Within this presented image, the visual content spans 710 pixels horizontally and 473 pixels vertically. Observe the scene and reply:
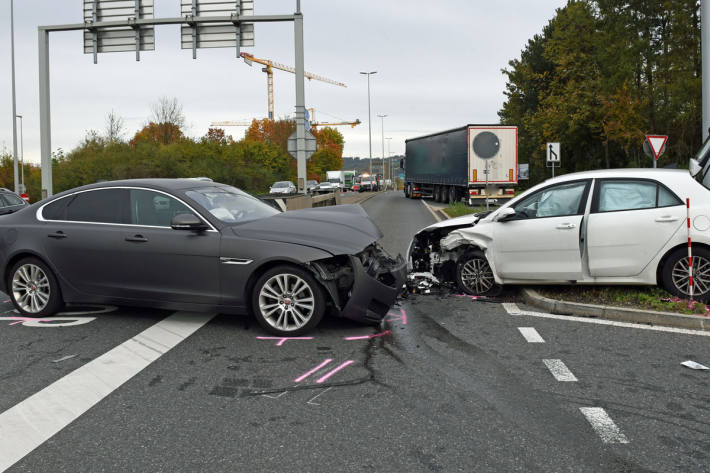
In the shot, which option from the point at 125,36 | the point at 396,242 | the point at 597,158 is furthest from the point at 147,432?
the point at 597,158

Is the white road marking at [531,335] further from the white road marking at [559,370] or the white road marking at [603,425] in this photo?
the white road marking at [603,425]

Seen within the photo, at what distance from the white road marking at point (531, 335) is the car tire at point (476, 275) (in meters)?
1.58

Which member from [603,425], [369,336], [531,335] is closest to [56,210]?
[369,336]

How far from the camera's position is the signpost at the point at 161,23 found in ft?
70.7

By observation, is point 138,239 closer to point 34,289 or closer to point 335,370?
point 34,289

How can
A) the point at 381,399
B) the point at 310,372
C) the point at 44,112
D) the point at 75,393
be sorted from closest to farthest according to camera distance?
the point at 381,399, the point at 75,393, the point at 310,372, the point at 44,112

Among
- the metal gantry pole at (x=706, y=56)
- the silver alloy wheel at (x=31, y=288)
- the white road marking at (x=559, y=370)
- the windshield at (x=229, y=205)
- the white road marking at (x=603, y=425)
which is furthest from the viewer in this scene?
the metal gantry pole at (x=706, y=56)

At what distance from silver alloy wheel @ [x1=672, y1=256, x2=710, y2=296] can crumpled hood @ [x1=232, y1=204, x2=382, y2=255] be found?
10.3 feet

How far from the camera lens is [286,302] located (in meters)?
6.36

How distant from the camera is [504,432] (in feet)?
13.0

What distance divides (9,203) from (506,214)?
568 inches

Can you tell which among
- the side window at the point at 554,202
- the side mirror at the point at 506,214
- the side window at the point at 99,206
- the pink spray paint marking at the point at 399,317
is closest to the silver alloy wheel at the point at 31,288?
the side window at the point at 99,206

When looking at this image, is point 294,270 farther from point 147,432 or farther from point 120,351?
point 147,432

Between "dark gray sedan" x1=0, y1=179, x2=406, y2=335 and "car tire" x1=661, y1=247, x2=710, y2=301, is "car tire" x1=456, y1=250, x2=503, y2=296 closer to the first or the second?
"dark gray sedan" x1=0, y1=179, x2=406, y2=335
